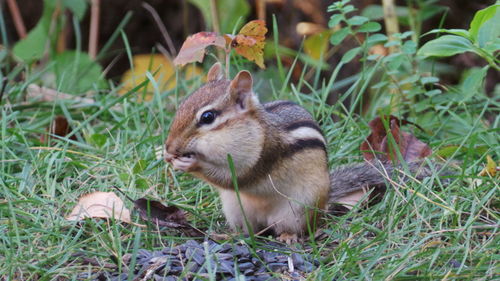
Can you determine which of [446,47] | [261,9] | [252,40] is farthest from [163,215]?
[261,9]

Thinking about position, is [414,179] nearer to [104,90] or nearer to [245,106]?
[245,106]

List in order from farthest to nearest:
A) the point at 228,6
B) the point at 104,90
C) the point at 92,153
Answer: the point at 228,6 < the point at 104,90 < the point at 92,153

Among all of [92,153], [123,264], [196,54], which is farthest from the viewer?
[92,153]

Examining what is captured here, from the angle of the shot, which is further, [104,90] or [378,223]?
[104,90]

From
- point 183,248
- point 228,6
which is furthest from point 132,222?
point 228,6

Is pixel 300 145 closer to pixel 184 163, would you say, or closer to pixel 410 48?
pixel 184 163

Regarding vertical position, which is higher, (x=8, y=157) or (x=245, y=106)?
(x=245, y=106)
